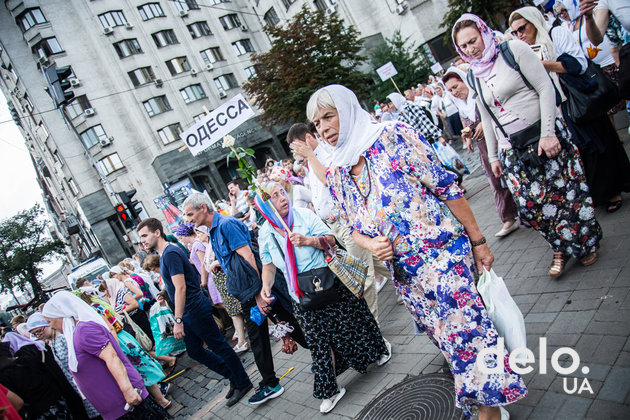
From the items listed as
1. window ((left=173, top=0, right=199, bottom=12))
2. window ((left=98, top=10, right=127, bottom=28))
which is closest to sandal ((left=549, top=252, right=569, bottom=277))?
window ((left=98, top=10, right=127, bottom=28))

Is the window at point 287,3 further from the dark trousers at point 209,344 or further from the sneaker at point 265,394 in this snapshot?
the sneaker at point 265,394

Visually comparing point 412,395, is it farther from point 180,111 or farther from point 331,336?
point 180,111

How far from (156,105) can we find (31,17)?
441 inches

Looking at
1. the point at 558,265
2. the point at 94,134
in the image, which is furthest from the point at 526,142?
the point at 94,134

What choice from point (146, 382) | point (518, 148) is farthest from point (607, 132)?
point (146, 382)

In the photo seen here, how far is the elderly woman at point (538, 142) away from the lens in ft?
10.3

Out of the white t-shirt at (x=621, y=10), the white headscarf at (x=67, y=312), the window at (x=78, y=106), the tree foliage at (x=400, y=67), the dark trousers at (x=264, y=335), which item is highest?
the window at (x=78, y=106)

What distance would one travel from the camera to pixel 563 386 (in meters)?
2.38

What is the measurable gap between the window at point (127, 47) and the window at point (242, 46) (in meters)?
8.39

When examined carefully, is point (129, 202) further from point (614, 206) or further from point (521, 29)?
point (614, 206)

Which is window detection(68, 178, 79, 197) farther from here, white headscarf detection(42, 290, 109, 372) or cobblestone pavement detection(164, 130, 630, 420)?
white headscarf detection(42, 290, 109, 372)

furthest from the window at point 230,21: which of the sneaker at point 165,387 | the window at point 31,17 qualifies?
the sneaker at point 165,387

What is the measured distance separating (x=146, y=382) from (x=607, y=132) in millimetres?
6148

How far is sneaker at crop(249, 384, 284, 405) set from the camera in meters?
4.29
